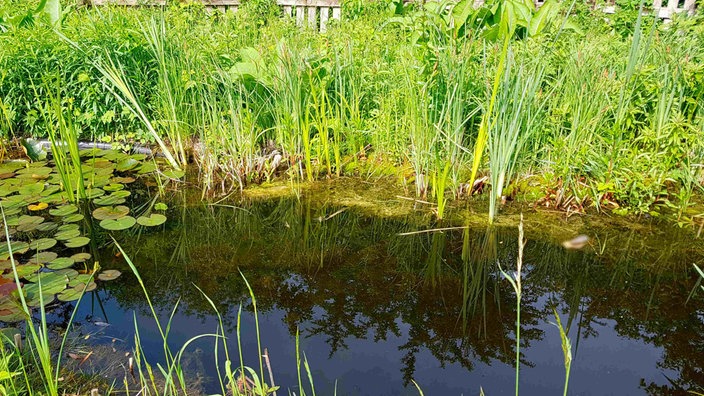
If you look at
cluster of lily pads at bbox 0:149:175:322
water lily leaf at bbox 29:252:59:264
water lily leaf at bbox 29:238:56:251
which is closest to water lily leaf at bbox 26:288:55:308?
cluster of lily pads at bbox 0:149:175:322

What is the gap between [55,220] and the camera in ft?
10.3

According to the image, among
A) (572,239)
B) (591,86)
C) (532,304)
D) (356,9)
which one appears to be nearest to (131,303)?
(532,304)

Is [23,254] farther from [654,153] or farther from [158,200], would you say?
[654,153]

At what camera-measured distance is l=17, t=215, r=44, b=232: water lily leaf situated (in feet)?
9.74

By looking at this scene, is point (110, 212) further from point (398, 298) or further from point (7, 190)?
point (398, 298)

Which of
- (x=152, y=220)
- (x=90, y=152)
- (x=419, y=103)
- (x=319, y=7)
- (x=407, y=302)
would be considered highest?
(x=319, y=7)

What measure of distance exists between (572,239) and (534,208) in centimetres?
37

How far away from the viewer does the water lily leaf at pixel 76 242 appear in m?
2.84

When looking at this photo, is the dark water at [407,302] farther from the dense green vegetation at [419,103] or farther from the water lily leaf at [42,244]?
the dense green vegetation at [419,103]

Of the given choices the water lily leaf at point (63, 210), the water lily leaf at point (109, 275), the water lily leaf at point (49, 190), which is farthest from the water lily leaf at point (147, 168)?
the water lily leaf at point (109, 275)

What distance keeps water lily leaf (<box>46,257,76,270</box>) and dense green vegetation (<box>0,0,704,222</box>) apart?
1009mm

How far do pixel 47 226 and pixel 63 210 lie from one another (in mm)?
165

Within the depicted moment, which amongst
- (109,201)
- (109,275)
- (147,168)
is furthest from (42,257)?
(147,168)

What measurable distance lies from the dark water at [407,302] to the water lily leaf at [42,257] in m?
0.24
